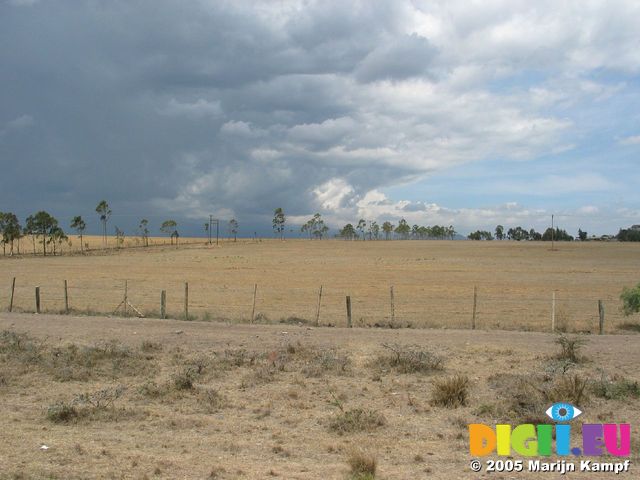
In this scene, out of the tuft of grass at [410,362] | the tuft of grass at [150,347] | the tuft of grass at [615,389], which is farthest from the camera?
the tuft of grass at [150,347]

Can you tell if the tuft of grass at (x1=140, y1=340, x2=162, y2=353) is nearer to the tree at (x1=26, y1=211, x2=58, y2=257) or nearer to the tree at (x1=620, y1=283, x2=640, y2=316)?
the tree at (x1=620, y1=283, x2=640, y2=316)

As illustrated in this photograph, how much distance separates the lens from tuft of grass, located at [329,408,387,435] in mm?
10883

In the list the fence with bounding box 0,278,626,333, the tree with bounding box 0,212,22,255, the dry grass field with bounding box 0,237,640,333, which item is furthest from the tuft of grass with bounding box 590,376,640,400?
the tree with bounding box 0,212,22,255

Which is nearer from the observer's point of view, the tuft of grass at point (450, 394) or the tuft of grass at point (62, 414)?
the tuft of grass at point (62, 414)

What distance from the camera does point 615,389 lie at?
1314cm

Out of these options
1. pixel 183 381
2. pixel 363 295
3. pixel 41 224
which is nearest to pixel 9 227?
pixel 41 224

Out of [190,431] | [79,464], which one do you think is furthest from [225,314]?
[79,464]

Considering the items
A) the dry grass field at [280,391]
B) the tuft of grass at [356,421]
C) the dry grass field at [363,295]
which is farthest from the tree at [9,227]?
the tuft of grass at [356,421]

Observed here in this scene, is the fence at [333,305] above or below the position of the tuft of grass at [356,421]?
below

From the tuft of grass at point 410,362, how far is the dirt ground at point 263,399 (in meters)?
0.13

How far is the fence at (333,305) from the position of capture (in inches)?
1045

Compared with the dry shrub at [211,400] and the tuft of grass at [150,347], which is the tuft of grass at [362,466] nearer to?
the dry shrub at [211,400]

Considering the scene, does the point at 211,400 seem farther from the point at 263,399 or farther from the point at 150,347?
the point at 150,347

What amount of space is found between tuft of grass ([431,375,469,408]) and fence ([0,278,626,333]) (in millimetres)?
10730
